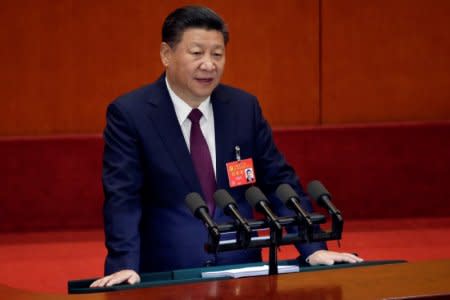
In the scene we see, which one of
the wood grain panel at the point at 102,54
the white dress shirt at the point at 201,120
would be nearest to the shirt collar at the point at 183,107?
the white dress shirt at the point at 201,120

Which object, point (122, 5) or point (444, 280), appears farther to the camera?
point (122, 5)

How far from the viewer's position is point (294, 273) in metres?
2.41

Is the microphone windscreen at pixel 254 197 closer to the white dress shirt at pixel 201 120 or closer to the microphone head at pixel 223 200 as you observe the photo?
the microphone head at pixel 223 200

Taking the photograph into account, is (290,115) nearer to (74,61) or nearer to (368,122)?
(368,122)

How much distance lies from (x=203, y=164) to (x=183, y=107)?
184 mm

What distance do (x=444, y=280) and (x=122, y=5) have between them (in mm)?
2939

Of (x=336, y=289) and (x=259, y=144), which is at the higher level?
(x=259, y=144)

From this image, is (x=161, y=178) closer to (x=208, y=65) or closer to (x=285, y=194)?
(x=208, y=65)

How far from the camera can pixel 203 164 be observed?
295cm

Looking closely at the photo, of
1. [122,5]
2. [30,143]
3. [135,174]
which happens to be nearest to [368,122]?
[122,5]

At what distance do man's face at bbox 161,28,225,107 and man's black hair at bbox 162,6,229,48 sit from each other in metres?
0.01

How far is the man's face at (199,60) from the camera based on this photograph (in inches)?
112

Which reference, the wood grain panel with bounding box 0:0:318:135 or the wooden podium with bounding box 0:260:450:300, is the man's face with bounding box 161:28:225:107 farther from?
the wood grain panel with bounding box 0:0:318:135

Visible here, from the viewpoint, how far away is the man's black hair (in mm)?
2846
